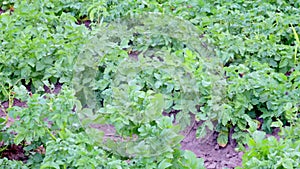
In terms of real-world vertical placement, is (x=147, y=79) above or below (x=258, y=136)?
above

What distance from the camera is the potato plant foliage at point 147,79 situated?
2824 mm

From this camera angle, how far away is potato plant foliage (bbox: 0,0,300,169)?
9.27 feet

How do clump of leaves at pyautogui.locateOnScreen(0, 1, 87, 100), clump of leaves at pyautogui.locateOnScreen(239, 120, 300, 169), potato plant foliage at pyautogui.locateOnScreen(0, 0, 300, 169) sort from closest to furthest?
1. clump of leaves at pyautogui.locateOnScreen(239, 120, 300, 169)
2. potato plant foliage at pyautogui.locateOnScreen(0, 0, 300, 169)
3. clump of leaves at pyautogui.locateOnScreen(0, 1, 87, 100)

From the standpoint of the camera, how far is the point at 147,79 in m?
3.48

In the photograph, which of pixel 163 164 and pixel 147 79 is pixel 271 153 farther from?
pixel 147 79

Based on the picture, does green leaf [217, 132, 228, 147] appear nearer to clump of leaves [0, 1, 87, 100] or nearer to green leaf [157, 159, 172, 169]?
green leaf [157, 159, 172, 169]

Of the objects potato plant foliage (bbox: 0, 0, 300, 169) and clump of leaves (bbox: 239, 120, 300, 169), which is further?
potato plant foliage (bbox: 0, 0, 300, 169)

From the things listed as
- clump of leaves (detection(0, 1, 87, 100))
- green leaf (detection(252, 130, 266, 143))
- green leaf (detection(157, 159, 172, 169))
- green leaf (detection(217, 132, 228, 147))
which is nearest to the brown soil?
green leaf (detection(217, 132, 228, 147))

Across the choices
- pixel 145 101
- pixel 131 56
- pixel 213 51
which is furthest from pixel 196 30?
pixel 145 101

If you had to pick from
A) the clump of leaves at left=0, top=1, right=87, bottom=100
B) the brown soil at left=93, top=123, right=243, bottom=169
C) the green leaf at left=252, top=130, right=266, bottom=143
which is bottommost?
the brown soil at left=93, top=123, right=243, bottom=169

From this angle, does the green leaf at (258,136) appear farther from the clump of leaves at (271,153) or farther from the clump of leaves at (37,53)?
the clump of leaves at (37,53)

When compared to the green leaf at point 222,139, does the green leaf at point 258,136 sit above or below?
above

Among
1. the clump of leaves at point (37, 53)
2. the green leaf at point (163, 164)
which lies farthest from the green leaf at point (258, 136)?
the clump of leaves at point (37, 53)

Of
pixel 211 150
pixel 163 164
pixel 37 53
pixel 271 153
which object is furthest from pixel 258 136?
pixel 37 53
